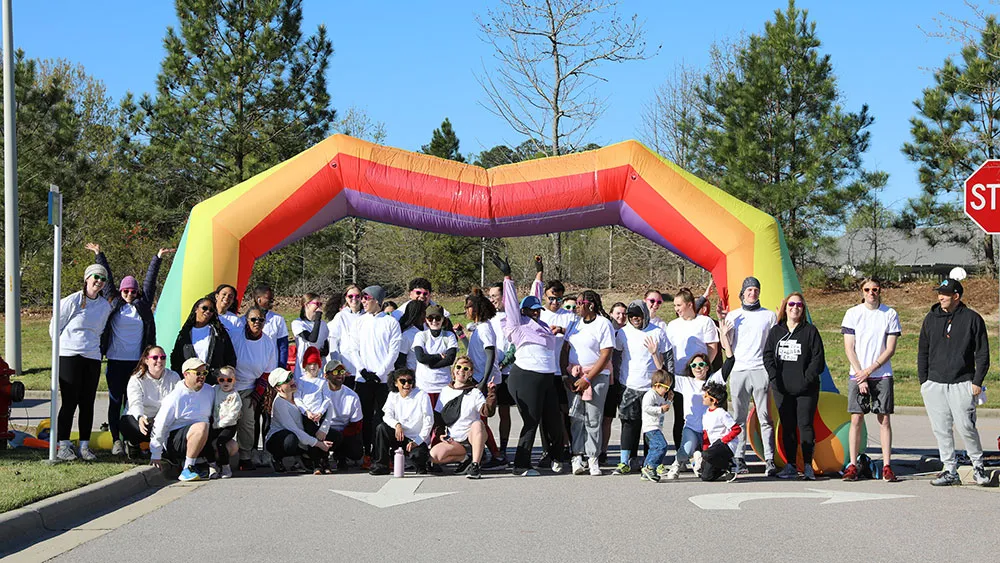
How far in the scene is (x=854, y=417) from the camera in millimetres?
9391

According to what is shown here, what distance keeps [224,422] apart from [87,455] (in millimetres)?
1300

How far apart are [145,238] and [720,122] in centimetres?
1732

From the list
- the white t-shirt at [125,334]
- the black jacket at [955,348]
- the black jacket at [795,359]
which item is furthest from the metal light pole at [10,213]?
the black jacket at [955,348]

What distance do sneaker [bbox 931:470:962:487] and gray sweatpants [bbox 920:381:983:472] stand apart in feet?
0.12

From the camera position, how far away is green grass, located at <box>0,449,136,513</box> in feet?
24.1

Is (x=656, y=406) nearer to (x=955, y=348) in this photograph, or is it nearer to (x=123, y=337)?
Result: (x=955, y=348)

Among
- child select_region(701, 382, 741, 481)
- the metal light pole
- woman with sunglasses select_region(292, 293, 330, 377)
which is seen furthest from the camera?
the metal light pole

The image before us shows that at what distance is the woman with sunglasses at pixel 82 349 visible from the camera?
9461 millimetres

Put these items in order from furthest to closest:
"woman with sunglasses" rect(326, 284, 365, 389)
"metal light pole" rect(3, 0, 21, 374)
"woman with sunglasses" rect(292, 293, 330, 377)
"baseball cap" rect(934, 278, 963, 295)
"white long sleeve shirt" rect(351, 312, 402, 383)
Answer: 1. "metal light pole" rect(3, 0, 21, 374)
2. "woman with sunglasses" rect(292, 293, 330, 377)
3. "woman with sunglasses" rect(326, 284, 365, 389)
4. "white long sleeve shirt" rect(351, 312, 402, 383)
5. "baseball cap" rect(934, 278, 963, 295)

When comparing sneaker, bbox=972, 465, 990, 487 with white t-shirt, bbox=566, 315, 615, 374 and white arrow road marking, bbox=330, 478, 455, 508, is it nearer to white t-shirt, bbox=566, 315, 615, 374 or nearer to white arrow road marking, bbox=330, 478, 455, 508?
white t-shirt, bbox=566, 315, 615, 374

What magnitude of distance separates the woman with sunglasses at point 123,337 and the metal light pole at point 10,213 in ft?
18.6

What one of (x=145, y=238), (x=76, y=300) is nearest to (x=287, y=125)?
(x=145, y=238)

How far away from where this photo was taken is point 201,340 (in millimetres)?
9656

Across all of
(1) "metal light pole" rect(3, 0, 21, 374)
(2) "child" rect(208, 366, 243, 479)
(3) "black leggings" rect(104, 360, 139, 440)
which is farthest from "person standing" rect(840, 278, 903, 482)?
(1) "metal light pole" rect(3, 0, 21, 374)
